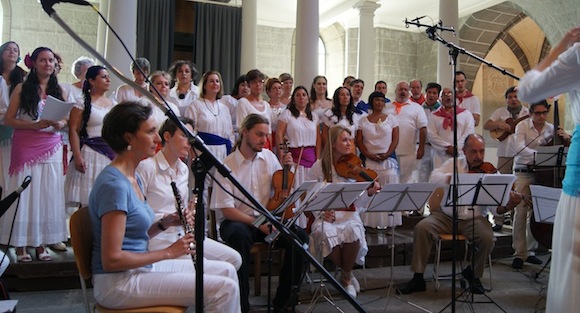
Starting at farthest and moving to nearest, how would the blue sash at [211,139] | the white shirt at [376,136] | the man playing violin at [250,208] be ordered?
the white shirt at [376,136]
the blue sash at [211,139]
the man playing violin at [250,208]

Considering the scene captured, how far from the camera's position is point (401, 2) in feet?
43.2

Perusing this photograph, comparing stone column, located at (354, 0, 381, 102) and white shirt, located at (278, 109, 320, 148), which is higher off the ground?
stone column, located at (354, 0, 381, 102)

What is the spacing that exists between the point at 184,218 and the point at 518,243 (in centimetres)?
437

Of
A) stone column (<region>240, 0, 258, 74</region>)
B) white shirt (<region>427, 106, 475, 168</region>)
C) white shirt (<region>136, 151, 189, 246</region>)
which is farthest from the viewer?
stone column (<region>240, 0, 258, 74</region>)

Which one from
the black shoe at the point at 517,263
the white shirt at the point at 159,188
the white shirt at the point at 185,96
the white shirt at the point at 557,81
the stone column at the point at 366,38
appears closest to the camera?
the white shirt at the point at 557,81

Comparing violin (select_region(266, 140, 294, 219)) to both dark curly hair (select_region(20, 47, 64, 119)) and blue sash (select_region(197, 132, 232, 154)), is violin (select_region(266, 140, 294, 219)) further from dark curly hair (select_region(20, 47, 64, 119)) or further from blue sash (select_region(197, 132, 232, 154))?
dark curly hair (select_region(20, 47, 64, 119))

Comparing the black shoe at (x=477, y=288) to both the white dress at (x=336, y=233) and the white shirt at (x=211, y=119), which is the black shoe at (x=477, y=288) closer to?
the white dress at (x=336, y=233)

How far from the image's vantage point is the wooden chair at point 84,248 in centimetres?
219

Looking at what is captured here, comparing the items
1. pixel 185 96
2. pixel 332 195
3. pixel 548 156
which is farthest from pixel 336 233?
pixel 185 96

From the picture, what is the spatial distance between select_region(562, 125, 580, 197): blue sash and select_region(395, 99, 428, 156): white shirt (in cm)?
413

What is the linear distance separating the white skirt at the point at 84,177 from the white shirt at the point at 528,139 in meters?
4.53

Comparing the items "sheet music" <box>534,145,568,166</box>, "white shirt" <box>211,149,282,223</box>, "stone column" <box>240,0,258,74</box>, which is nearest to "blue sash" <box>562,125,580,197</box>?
"white shirt" <box>211,149,282,223</box>

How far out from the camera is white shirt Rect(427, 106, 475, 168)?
6.30 meters

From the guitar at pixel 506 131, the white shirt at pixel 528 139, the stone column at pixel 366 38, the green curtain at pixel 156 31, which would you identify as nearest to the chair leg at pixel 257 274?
the white shirt at pixel 528 139
